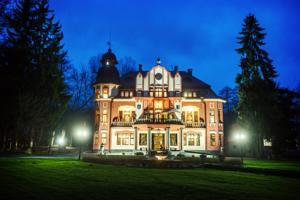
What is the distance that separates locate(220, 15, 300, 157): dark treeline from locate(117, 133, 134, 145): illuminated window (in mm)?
16551

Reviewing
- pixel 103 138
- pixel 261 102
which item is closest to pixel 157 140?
pixel 103 138

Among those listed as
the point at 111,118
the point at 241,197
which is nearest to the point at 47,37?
the point at 111,118

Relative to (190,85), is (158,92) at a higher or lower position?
lower

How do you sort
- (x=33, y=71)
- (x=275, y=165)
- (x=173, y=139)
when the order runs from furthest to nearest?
(x=173, y=139) < (x=33, y=71) < (x=275, y=165)

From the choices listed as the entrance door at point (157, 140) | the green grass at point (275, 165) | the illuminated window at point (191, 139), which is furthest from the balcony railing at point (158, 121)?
the green grass at point (275, 165)

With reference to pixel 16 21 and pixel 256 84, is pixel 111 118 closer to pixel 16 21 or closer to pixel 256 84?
pixel 16 21

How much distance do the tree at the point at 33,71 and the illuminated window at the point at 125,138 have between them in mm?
11896

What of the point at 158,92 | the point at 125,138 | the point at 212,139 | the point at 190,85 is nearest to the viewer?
the point at 212,139

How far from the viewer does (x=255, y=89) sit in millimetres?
31750

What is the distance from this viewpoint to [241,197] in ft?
27.9

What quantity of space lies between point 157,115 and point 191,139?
22.0 feet

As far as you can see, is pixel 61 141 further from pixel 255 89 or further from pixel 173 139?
pixel 255 89

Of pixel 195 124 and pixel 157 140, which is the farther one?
pixel 195 124

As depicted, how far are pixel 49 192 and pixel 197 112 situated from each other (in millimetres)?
34116
